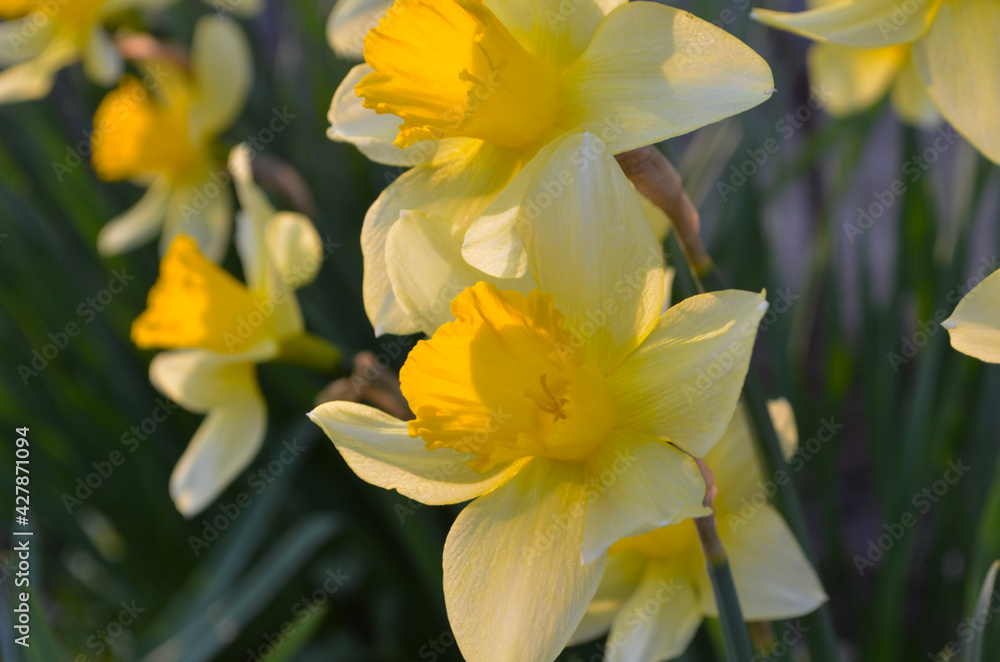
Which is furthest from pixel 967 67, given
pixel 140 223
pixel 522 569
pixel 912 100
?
pixel 140 223

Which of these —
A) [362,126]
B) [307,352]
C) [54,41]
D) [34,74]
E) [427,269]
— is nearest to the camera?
[427,269]

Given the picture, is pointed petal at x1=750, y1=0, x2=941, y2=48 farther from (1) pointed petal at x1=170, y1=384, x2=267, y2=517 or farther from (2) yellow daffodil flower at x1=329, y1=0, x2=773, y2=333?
→ (1) pointed petal at x1=170, y1=384, x2=267, y2=517

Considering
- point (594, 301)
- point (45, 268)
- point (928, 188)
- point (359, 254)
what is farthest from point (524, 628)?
point (45, 268)

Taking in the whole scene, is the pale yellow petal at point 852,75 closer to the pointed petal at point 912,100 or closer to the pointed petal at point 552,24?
the pointed petal at point 912,100

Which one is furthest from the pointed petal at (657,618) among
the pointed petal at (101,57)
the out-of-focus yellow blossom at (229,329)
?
the pointed petal at (101,57)

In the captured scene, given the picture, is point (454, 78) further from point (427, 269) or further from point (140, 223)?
point (140, 223)

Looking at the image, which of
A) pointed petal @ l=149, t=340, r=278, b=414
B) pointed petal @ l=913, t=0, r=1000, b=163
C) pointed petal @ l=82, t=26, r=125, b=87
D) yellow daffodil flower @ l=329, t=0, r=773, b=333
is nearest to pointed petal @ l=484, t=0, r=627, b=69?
yellow daffodil flower @ l=329, t=0, r=773, b=333
